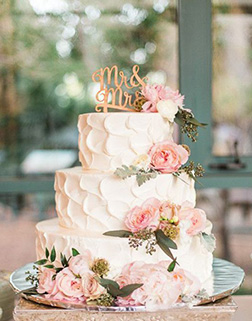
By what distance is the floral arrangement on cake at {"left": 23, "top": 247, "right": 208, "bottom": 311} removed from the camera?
1788 millimetres

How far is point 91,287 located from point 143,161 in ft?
1.61

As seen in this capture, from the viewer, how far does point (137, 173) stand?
2041 mm

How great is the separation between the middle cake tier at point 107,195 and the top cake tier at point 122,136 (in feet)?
0.19

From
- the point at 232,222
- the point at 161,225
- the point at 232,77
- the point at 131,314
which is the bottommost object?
the point at 232,222

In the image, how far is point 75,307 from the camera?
5.92ft

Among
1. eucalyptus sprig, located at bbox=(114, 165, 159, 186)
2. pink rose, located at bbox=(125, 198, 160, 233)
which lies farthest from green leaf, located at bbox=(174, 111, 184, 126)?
pink rose, located at bbox=(125, 198, 160, 233)

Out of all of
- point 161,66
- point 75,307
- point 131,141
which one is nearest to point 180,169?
point 131,141

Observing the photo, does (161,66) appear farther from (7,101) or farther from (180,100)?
(180,100)

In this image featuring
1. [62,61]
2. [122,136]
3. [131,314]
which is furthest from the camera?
[62,61]

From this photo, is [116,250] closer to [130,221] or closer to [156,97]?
[130,221]

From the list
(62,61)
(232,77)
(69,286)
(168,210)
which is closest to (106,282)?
(69,286)

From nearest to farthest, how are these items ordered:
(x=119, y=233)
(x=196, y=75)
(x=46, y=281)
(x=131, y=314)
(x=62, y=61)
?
1. (x=131, y=314)
2. (x=46, y=281)
3. (x=119, y=233)
4. (x=196, y=75)
5. (x=62, y=61)

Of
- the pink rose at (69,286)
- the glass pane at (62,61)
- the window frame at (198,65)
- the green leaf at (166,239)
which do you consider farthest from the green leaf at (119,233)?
the glass pane at (62,61)

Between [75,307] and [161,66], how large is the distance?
2392mm
